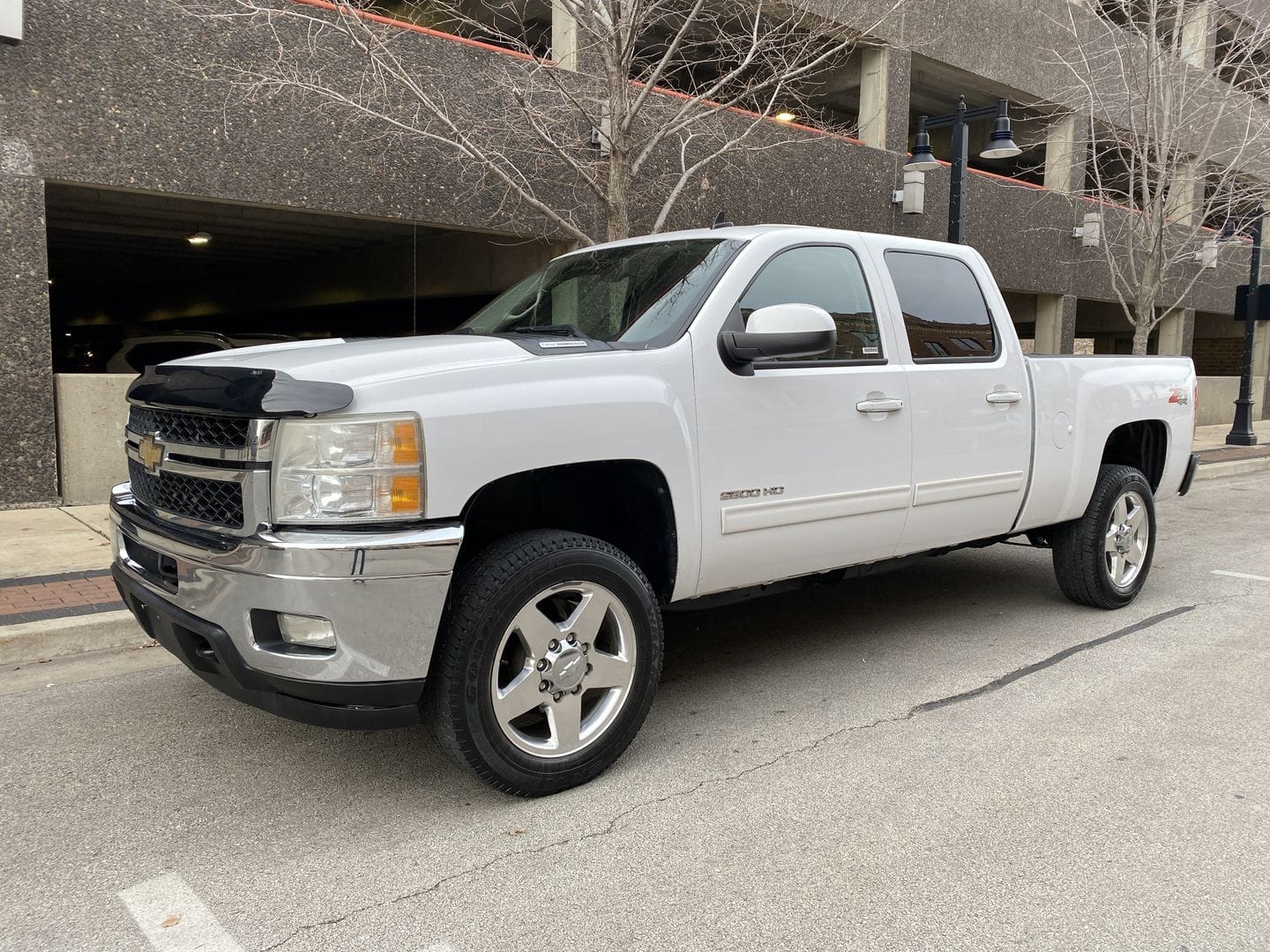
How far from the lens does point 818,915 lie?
9.14 feet

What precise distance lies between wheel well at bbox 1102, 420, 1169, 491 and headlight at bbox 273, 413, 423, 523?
496 cm

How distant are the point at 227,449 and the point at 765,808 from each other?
211cm

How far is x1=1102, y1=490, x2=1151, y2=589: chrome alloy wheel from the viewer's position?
591 centimetres

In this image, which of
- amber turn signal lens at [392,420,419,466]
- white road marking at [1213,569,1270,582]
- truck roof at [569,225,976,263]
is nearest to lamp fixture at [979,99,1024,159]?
white road marking at [1213,569,1270,582]

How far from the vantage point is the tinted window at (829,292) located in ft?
13.7

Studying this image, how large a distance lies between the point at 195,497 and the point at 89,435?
6.05 metres

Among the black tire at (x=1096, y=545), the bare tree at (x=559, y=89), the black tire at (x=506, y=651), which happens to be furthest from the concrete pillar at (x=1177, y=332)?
the black tire at (x=506, y=651)

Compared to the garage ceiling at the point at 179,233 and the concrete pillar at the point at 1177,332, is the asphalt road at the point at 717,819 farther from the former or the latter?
the concrete pillar at the point at 1177,332

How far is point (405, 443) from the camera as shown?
3035 millimetres

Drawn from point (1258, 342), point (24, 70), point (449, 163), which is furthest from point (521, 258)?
point (1258, 342)

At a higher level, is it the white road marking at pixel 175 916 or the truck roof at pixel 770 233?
the truck roof at pixel 770 233

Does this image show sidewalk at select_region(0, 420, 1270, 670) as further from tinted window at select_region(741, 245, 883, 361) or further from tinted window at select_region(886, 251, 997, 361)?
tinted window at select_region(886, 251, 997, 361)

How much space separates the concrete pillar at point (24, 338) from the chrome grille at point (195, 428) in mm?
5244

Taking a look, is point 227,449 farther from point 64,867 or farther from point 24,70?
point 24,70
